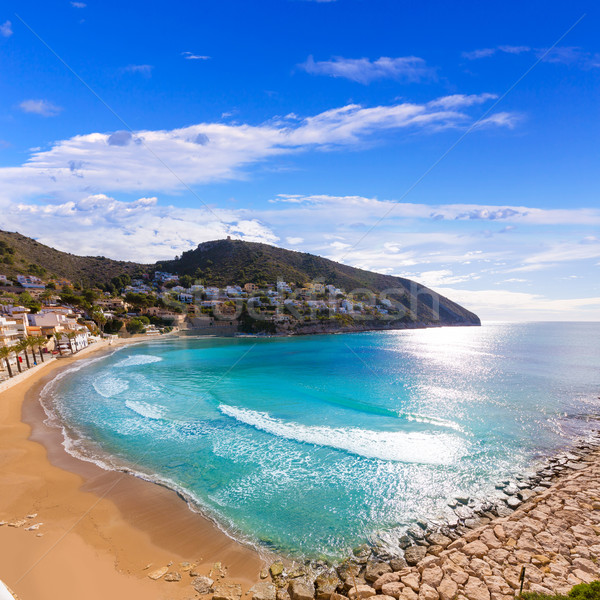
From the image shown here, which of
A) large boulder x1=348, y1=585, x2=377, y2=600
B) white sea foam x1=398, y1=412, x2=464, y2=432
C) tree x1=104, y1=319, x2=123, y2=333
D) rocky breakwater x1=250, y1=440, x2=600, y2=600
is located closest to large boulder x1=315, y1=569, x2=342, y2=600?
rocky breakwater x1=250, y1=440, x2=600, y2=600

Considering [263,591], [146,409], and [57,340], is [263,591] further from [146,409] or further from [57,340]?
[57,340]

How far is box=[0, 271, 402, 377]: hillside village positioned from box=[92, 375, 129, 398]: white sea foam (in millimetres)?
20649

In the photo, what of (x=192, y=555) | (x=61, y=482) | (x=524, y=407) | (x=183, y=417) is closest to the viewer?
(x=192, y=555)

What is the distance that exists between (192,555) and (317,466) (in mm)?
5674

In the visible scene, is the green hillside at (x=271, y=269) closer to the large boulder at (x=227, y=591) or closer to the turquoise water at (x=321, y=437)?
the turquoise water at (x=321, y=437)

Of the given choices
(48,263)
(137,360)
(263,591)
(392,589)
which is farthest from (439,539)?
(48,263)

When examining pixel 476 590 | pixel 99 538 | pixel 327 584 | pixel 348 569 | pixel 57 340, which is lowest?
pixel 57 340

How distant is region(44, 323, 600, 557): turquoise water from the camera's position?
9.38 metres

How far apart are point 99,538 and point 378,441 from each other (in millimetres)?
10445

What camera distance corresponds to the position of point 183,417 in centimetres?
1780

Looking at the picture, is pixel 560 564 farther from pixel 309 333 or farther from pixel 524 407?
pixel 309 333

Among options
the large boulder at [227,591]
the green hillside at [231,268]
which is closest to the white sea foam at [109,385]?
the large boulder at [227,591]

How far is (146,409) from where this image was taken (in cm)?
1920

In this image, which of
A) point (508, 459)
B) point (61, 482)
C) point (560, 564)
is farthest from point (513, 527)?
point (61, 482)
